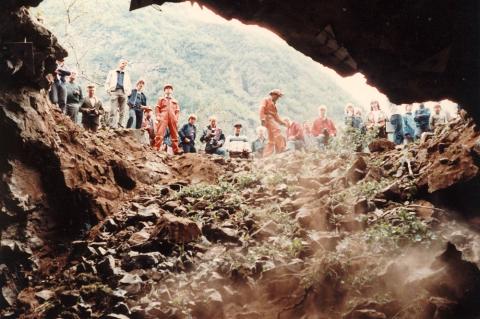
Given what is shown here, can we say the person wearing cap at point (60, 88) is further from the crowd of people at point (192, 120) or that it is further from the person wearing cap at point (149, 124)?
the person wearing cap at point (149, 124)

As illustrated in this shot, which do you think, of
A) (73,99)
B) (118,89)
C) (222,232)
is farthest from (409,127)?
(73,99)

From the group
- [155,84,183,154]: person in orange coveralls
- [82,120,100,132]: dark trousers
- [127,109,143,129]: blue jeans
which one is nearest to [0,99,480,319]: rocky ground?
[82,120,100,132]: dark trousers

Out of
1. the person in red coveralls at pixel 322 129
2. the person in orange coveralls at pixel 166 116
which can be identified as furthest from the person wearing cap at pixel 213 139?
the person in red coveralls at pixel 322 129

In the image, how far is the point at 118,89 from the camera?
458 inches

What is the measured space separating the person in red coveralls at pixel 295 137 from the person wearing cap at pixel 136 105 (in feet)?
14.8

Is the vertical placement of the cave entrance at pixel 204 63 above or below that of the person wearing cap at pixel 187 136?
above

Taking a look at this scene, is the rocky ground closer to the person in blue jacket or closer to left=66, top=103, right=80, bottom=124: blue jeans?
left=66, top=103, right=80, bottom=124: blue jeans

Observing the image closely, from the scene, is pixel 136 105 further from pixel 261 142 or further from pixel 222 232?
pixel 222 232

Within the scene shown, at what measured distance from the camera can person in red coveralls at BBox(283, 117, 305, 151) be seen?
12.9 meters

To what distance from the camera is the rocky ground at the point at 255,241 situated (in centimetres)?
600

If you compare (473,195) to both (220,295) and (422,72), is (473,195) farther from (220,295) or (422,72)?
(220,295)

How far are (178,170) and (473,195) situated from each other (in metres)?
7.12

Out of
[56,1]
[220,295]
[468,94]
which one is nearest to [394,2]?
[468,94]

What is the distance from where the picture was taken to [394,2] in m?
5.25
